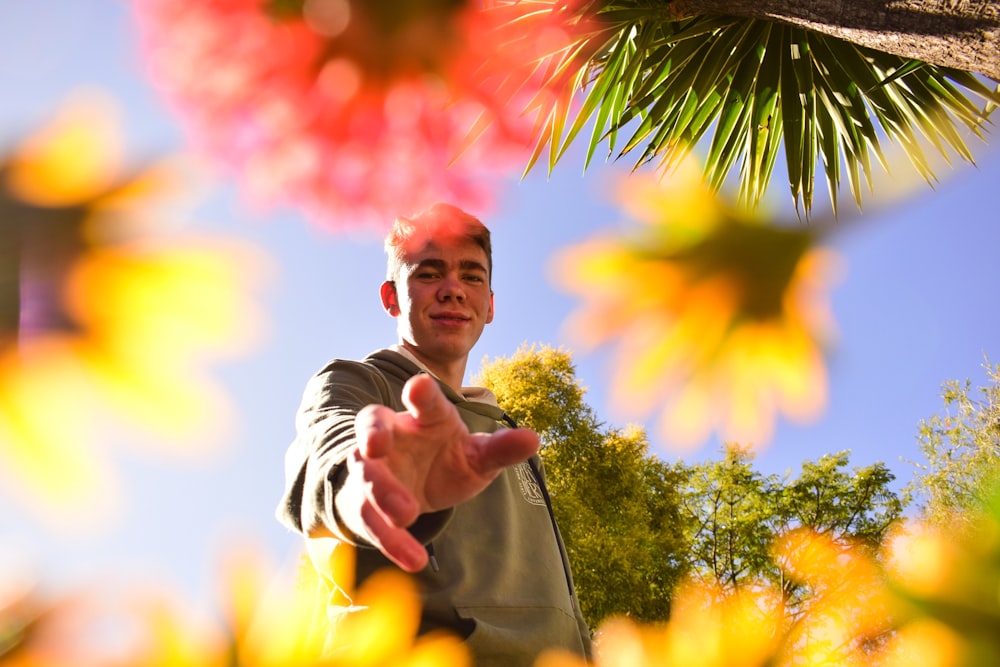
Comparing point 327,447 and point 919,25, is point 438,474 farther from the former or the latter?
point 919,25

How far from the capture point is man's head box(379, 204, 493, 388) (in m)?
2.07

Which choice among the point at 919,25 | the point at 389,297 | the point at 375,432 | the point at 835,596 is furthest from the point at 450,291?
the point at 835,596

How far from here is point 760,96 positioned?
10.3 ft

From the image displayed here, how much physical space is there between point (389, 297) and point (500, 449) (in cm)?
165

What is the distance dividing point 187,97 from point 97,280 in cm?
37

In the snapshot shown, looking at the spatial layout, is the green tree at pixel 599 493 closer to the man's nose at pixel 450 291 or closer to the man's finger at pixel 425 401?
the man's nose at pixel 450 291

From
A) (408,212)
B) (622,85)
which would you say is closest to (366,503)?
(408,212)

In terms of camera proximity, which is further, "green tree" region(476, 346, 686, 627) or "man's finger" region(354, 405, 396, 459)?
"green tree" region(476, 346, 686, 627)

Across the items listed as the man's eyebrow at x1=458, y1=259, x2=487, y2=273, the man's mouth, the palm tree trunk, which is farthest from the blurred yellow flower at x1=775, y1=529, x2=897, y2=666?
the man's eyebrow at x1=458, y1=259, x2=487, y2=273

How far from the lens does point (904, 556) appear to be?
24 cm

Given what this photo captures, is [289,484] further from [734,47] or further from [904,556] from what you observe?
[734,47]

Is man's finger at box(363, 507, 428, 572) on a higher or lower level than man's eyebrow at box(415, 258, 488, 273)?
lower

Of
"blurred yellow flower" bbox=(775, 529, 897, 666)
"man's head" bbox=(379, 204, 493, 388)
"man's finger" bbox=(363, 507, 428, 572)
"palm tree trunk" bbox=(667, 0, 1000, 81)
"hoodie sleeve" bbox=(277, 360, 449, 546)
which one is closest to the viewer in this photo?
"blurred yellow flower" bbox=(775, 529, 897, 666)

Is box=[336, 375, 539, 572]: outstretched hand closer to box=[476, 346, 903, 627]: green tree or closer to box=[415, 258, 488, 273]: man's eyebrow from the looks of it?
box=[415, 258, 488, 273]: man's eyebrow
